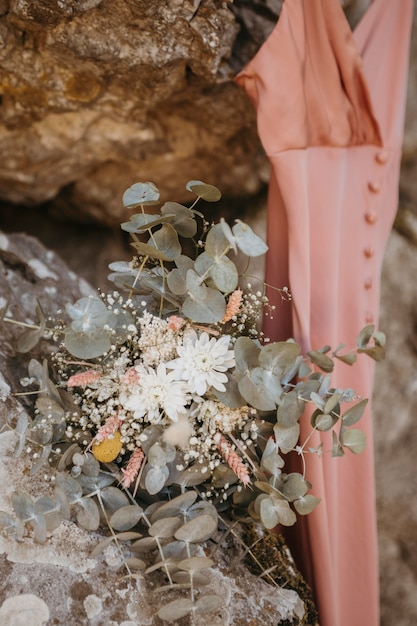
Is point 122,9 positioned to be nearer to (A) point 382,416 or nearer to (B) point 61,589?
(B) point 61,589

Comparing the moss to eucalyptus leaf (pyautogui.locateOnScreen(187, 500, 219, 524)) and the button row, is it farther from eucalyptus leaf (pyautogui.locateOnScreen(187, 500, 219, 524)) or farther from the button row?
the button row

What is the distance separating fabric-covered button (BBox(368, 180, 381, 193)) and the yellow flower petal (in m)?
0.63

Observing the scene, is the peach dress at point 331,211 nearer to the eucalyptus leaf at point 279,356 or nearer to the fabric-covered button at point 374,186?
the fabric-covered button at point 374,186

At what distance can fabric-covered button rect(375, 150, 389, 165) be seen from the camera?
100 centimetres

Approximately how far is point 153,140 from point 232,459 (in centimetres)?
88

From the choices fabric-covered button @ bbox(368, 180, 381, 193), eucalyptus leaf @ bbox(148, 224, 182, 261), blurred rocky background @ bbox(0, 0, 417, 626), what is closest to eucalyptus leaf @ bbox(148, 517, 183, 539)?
eucalyptus leaf @ bbox(148, 224, 182, 261)

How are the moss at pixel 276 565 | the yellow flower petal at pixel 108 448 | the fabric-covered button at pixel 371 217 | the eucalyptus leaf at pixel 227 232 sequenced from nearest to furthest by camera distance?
the eucalyptus leaf at pixel 227 232, the yellow flower petal at pixel 108 448, the moss at pixel 276 565, the fabric-covered button at pixel 371 217

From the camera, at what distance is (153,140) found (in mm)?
1331

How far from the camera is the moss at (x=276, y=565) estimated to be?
0.85 metres

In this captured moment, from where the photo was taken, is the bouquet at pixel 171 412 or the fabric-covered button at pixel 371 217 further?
the fabric-covered button at pixel 371 217

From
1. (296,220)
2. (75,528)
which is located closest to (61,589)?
(75,528)

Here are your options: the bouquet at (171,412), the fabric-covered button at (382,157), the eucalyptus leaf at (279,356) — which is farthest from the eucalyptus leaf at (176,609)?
the fabric-covered button at (382,157)

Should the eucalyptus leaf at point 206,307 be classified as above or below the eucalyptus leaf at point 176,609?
above

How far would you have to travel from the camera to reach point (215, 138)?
1.35 meters
